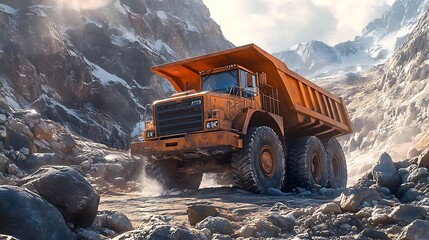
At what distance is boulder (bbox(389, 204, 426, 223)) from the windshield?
17.8 ft

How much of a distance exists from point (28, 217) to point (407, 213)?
413cm

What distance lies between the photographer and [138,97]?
48.5m

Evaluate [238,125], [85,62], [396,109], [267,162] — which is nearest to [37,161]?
[238,125]

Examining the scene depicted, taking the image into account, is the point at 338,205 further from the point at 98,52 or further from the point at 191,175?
the point at 98,52

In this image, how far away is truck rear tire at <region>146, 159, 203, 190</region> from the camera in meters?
10.6

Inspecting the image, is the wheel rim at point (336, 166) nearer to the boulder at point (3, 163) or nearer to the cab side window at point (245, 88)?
the cab side window at point (245, 88)

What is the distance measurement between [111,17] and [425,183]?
5673 centimetres

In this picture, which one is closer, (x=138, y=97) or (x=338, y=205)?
(x=338, y=205)

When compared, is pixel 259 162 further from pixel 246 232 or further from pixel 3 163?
pixel 3 163

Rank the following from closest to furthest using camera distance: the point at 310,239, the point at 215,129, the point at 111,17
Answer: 1. the point at 310,239
2. the point at 215,129
3. the point at 111,17

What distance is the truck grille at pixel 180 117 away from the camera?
932 centimetres

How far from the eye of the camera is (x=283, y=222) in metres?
5.26

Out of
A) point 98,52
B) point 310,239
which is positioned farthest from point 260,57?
point 98,52

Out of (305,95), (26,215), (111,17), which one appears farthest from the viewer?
(111,17)
